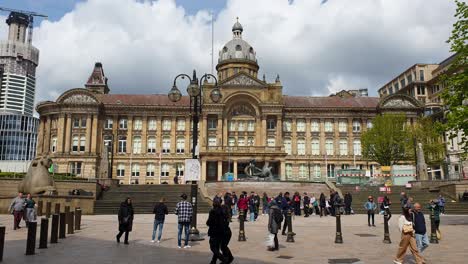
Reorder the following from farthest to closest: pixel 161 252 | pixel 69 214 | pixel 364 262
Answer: pixel 69 214
pixel 161 252
pixel 364 262

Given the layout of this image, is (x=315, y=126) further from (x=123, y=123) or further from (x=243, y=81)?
(x=123, y=123)

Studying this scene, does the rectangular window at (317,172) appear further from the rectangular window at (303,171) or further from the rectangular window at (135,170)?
the rectangular window at (135,170)

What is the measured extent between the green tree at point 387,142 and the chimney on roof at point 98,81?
188 feet

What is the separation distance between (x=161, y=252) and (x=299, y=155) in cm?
5899

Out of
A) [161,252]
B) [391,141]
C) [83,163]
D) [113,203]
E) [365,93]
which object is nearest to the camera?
[161,252]

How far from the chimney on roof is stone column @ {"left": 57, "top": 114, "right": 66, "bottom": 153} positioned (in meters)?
19.4

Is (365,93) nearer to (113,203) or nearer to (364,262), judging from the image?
(113,203)

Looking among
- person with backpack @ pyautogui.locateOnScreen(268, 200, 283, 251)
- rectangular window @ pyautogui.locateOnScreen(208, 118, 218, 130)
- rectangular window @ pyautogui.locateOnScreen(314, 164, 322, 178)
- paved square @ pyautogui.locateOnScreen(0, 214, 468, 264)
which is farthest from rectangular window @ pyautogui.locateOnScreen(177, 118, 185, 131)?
person with backpack @ pyautogui.locateOnScreen(268, 200, 283, 251)

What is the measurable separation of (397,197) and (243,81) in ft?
118

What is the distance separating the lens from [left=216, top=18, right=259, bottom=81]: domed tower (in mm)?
80750

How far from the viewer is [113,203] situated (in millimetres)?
32438

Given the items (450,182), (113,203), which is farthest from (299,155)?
(113,203)

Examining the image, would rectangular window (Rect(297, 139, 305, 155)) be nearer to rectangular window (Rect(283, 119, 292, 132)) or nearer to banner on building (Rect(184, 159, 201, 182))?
rectangular window (Rect(283, 119, 292, 132))

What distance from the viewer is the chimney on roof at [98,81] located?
87.1 metres
